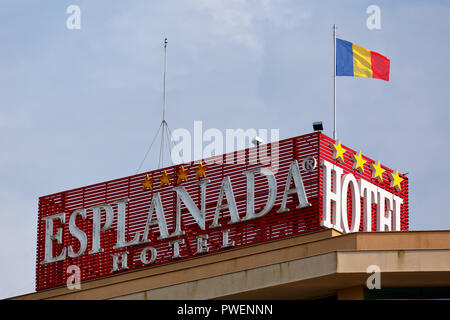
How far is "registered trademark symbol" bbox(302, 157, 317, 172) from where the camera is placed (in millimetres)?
38531

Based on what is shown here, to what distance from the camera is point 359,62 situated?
4456cm

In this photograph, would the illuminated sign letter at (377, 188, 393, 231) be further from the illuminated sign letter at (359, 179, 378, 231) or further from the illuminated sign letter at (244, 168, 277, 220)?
the illuminated sign letter at (244, 168, 277, 220)

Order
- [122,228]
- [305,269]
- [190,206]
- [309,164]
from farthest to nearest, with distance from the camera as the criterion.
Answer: [122,228], [190,206], [309,164], [305,269]

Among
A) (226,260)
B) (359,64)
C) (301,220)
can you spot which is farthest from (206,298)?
(359,64)

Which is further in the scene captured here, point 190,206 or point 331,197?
point 190,206

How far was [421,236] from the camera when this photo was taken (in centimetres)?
3462

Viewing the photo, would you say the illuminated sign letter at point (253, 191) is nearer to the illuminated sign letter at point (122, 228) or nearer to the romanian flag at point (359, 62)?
the illuminated sign letter at point (122, 228)

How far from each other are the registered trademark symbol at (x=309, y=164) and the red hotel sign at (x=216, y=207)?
30 mm

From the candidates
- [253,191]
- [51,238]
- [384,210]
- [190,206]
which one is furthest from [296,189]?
[51,238]

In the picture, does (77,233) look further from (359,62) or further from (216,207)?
(359,62)

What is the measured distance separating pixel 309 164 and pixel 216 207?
365 centimetres

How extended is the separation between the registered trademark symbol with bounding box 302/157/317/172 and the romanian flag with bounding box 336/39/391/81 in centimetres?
654

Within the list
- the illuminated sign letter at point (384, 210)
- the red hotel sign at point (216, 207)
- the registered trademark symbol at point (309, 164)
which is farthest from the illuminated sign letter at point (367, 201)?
the registered trademark symbol at point (309, 164)
